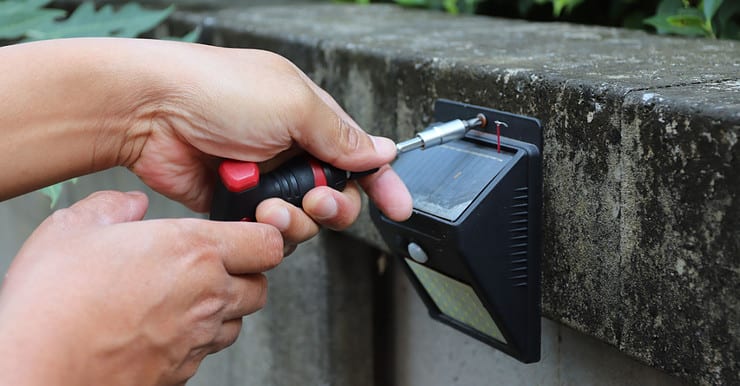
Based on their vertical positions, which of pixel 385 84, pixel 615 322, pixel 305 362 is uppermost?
pixel 385 84

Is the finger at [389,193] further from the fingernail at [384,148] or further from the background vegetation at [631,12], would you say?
the background vegetation at [631,12]

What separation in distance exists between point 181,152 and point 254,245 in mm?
265

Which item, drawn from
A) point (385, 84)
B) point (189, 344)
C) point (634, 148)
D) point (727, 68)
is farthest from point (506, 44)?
point (189, 344)

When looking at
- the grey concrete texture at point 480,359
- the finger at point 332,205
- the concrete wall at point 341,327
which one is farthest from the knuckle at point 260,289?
the concrete wall at point 341,327

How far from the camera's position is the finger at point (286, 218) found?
4.18 ft

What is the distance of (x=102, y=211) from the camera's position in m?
1.25

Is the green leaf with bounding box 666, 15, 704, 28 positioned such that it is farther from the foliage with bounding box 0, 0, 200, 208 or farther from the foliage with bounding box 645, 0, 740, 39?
the foliage with bounding box 0, 0, 200, 208

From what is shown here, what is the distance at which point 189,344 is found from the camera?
1.20 meters

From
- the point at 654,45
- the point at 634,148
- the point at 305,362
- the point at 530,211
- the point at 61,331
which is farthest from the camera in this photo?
the point at 305,362

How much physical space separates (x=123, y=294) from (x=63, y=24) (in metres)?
1.16

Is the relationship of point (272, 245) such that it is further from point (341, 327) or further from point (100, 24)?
point (100, 24)

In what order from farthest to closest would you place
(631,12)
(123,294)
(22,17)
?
(631,12) → (22,17) → (123,294)

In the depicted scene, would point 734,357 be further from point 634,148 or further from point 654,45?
point 654,45

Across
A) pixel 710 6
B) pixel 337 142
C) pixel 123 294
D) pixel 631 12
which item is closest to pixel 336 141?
pixel 337 142
